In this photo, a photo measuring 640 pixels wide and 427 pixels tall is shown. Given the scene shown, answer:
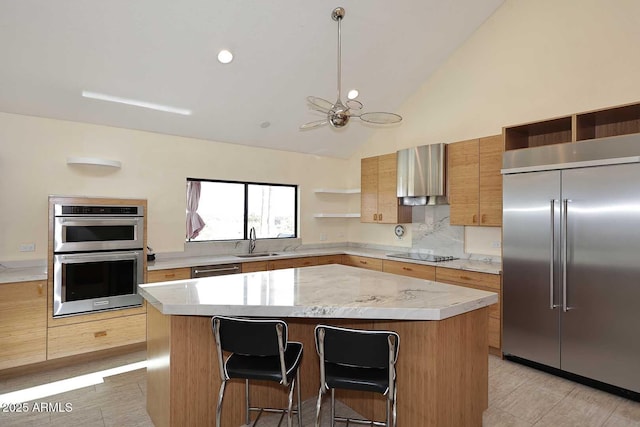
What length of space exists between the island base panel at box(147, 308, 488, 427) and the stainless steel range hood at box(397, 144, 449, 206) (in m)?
2.43

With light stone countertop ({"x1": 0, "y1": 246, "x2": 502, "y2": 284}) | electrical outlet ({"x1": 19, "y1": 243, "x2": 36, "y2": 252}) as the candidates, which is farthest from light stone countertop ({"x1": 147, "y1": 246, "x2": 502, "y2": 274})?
electrical outlet ({"x1": 19, "y1": 243, "x2": 36, "y2": 252})

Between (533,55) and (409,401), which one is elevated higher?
(533,55)

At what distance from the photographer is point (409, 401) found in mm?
2180

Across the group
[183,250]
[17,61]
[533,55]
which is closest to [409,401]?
[183,250]

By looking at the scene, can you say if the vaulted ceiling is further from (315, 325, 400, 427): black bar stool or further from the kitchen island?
(315, 325, 400, 427): black bar stool

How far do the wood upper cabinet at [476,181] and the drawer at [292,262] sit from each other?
1.99 meters

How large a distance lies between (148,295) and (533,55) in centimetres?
444

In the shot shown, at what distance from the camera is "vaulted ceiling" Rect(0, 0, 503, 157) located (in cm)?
304

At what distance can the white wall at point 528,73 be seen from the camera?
3361mm

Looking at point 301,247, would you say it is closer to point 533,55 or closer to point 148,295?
point 148,295

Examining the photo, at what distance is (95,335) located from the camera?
349 cm

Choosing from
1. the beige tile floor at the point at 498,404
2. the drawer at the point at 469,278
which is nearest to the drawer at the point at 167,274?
the beige tile floor at the point at 498,404

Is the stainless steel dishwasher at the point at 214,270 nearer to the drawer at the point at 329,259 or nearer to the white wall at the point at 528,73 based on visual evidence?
the drawer at the point at 329,259

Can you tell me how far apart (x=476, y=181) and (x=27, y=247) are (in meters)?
4.81
